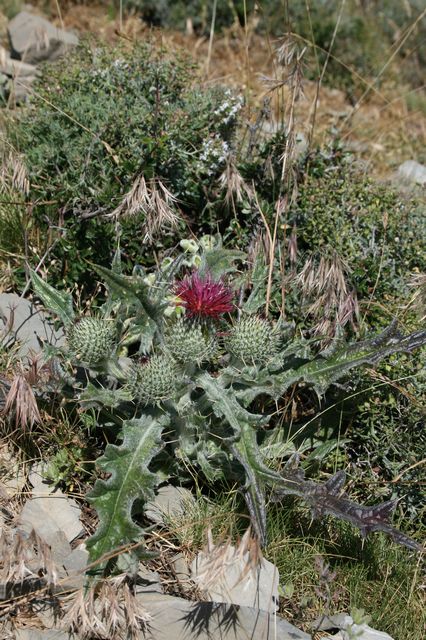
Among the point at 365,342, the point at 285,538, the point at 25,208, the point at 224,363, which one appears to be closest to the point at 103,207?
the point at 25,208

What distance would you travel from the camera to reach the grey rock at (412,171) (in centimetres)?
650

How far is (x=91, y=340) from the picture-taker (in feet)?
11.5

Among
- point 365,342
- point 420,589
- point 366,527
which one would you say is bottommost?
point 420,589

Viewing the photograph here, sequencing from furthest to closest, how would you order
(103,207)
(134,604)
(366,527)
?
(103,207)
(366,527)
(134,604)

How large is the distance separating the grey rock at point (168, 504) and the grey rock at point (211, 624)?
49 cm

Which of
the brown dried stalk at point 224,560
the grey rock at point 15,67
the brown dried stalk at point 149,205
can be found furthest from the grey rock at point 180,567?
the grey rock at point 15,67

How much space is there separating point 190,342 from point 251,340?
1.00 ft

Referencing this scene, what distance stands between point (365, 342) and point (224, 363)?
0.76 m

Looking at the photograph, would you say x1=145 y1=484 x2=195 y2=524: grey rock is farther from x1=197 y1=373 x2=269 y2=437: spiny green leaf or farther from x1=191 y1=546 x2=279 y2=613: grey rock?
x1=197 y1=373 x2=269 y2=437: spiny green leaf

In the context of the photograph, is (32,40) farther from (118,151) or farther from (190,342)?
(190,342)

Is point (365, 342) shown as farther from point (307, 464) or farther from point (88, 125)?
point (88, 125)

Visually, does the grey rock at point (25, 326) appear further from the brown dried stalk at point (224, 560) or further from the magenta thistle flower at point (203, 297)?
the brown dried stalk at point (224, 560)

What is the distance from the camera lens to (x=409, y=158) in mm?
7082

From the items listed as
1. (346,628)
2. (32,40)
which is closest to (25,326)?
(346,628)
